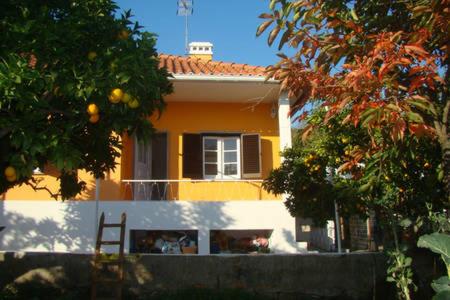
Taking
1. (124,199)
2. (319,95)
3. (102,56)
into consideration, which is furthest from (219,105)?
(319,95)

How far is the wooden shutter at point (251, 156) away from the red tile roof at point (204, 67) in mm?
1613

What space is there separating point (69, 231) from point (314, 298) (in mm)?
5203

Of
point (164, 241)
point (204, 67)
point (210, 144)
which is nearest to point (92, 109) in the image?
point (164, 241)

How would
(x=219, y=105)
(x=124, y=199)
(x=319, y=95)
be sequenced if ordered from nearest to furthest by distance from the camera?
(x=319, y=95)
(x=124, y=199)
(x=219, y=105)

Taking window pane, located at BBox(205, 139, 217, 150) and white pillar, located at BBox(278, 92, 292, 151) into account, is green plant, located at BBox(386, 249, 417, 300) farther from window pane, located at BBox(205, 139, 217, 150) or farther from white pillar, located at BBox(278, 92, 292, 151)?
window pane, located at BBox(205, 139, 217, 150)

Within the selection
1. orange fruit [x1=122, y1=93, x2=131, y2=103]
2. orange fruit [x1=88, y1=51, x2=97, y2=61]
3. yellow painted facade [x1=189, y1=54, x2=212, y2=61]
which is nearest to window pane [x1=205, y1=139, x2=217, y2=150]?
yellow painted facade [x1=189, y1=54, x2=212, y2=61]

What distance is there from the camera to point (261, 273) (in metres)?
8.75

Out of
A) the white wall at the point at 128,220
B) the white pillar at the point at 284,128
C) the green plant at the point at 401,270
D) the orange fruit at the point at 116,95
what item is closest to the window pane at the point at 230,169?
the white pillar at the point at 284,128

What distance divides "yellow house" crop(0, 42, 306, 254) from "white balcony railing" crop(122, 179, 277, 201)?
2cm

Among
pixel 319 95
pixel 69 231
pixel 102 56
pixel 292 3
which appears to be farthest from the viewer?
pixel 69 231

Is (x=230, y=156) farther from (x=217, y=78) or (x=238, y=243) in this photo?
(x=217, y=78)

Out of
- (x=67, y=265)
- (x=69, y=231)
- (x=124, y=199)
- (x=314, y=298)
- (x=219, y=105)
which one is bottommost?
(x=314, y=298)

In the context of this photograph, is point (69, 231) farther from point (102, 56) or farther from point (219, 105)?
point (102, 56)

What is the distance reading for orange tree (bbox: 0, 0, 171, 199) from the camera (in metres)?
4.27
